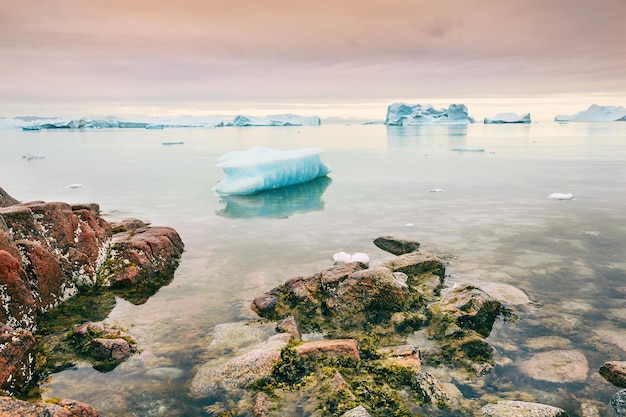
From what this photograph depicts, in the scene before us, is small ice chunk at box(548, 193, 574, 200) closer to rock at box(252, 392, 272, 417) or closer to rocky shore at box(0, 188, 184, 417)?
rocky shore at box(0, 188, 184, 417)

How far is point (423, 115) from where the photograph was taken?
90.7 m

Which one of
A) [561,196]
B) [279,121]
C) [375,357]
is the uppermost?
[279,121]

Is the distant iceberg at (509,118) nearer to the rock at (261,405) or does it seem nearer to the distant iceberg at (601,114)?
the distant iceberg at (601,114)

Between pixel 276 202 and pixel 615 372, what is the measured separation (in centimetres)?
989

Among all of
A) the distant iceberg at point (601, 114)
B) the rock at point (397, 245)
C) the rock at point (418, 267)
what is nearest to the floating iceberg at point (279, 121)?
the distant iceberg at point (601, 114)

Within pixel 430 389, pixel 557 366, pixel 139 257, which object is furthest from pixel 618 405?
pixel 139 257

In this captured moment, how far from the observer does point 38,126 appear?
83625 mm

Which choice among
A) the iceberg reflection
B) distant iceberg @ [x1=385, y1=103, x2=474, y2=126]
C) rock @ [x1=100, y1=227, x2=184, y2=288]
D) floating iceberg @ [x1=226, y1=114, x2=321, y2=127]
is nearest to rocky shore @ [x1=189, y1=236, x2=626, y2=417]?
rock @ [x1=100, y1=227, x2=184, y2=288]

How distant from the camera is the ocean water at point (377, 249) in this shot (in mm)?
4148

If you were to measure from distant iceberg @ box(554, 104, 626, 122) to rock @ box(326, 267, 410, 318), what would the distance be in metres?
109

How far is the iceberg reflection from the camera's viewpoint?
1154 centimetres

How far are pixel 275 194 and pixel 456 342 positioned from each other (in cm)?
1026

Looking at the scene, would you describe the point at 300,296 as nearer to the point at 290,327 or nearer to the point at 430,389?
the point at 290,327

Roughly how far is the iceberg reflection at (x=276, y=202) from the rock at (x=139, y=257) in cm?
366
